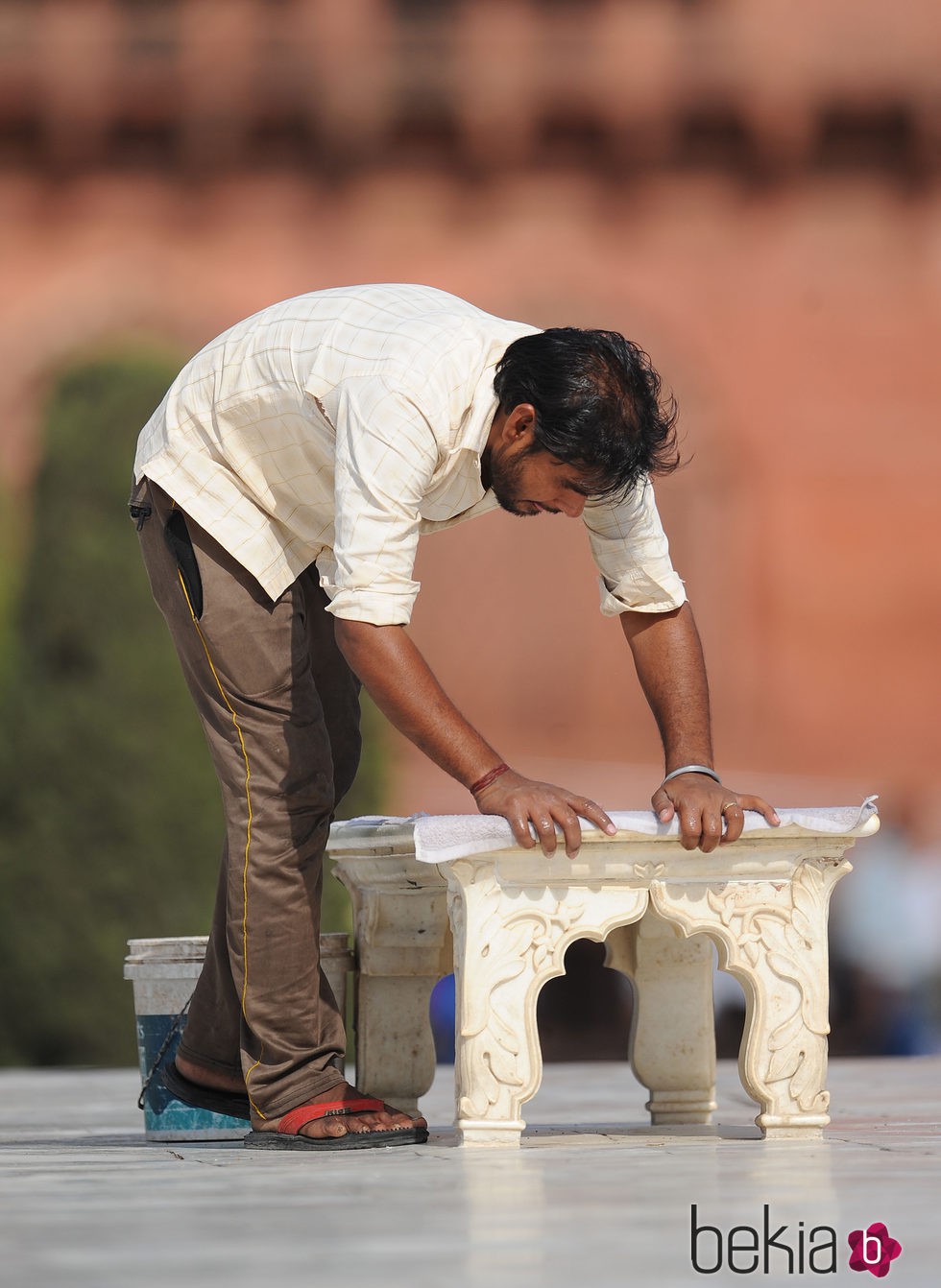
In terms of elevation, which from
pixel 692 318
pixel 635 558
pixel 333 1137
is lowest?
pixel 333 1137

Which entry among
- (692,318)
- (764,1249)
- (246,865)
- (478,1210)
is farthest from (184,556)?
(692,318)

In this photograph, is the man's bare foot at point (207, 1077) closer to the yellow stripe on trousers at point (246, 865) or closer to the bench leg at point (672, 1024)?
the yellow stripe on trousers at point (246, 865)

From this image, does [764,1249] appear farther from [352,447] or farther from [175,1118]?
[175,1118]

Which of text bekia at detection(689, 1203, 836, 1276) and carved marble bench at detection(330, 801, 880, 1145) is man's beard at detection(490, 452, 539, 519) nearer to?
carved marble bench at detection(330, 801, 880, 1145)

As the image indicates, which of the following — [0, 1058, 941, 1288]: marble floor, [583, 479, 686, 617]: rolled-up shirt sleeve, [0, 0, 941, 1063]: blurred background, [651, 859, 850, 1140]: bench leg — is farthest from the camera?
[0, 0, 941, 1063]: blurred background

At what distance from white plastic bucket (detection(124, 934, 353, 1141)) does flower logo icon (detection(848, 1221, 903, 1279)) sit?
168 centimetres

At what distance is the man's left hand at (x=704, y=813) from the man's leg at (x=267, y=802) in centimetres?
59

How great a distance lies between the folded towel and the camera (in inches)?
113

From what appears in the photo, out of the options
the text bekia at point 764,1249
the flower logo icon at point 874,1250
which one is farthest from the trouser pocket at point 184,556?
the flower logo icon at point 874,1250

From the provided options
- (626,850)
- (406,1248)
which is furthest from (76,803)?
(406,1248)

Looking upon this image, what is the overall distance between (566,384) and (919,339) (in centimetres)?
883

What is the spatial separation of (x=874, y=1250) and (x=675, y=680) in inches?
61.6

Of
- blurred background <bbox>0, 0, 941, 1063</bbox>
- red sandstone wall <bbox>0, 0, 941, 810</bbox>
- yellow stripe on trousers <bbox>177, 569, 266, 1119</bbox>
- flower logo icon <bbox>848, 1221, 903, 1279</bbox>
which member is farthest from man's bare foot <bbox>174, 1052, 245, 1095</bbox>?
red sandstone wall <bbox>0, 0, 941, 810</bbox>

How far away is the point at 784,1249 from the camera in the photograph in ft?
6.10
